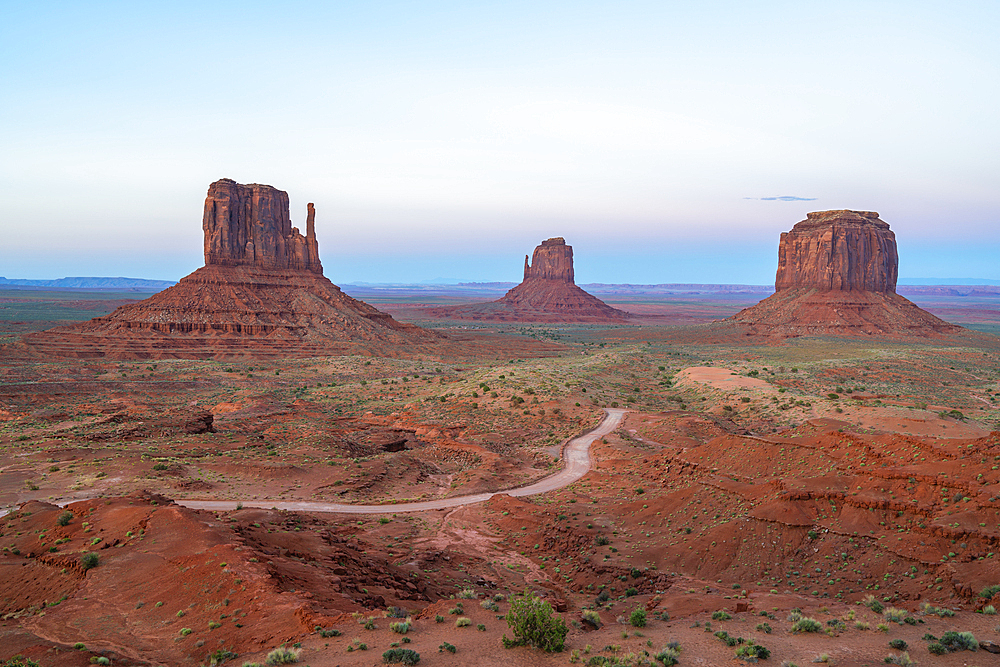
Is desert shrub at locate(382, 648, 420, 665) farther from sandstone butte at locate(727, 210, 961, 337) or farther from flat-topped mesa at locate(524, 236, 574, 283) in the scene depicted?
flat-topped mesa at locate(524, 236, 574, 283)

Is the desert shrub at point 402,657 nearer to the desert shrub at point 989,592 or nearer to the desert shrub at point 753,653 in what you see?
the desert shrub at point 753,653

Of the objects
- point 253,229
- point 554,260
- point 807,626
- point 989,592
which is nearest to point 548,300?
point 554,260

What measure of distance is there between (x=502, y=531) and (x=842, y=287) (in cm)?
11112

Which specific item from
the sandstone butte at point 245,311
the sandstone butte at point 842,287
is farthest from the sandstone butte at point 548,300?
the sandstone butte at point 245,311

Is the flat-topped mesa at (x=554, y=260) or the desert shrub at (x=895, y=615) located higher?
the flat-topped mesa at (x=554, y=260)

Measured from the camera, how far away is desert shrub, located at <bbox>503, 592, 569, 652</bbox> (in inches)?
501

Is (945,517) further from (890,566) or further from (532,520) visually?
(532,520)

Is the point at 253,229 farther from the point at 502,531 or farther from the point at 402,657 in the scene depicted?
the point at 402,657

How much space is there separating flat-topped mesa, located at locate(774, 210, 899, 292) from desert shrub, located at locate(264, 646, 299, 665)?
12101 cm

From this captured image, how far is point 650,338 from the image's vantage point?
408ft

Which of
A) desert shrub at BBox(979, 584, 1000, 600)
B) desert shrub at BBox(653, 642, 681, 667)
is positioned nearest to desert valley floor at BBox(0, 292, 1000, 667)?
desert shrub at BBox(979, 584, 1000, 600)

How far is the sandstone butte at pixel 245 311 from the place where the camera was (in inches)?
3275

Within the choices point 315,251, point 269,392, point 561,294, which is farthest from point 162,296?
point 561,294

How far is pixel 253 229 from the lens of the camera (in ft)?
325
